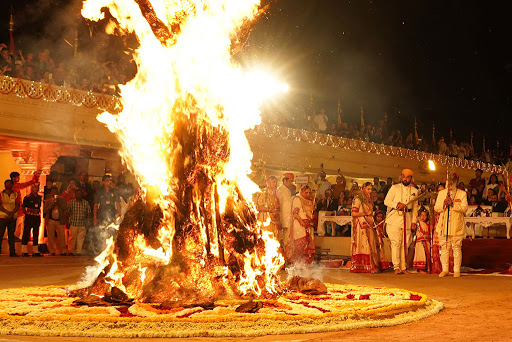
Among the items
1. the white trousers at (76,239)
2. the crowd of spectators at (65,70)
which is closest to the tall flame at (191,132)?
the white trousers at (76,239)

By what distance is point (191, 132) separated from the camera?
8.23 m

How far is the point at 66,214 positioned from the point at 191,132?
1057 cm

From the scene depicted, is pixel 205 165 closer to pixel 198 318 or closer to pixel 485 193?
pixel 198 318

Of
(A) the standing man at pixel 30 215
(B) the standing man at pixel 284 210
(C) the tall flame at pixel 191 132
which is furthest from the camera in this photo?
(A) the standing man at pixel 30 215

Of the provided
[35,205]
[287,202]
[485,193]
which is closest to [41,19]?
[35,205]

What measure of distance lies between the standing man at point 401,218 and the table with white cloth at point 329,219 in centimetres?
301

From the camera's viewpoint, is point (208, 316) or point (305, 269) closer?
point (208, 316)

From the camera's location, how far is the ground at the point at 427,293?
236 inches

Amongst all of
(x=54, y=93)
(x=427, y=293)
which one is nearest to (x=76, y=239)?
(x=54, y=93)

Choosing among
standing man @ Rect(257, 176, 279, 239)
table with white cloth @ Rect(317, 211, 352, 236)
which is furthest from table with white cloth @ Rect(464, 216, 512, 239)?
standing man @ Rect(257, 176, 279, 239)

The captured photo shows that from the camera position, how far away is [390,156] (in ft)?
108

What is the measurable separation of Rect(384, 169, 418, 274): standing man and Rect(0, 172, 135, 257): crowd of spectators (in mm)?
7041

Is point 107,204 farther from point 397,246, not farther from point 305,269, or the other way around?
point 397,246

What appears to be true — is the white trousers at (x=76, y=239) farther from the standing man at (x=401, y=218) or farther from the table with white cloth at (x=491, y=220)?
the table with white cloth at (x=491, y=220)
